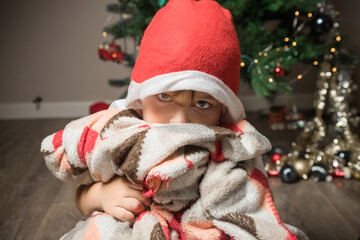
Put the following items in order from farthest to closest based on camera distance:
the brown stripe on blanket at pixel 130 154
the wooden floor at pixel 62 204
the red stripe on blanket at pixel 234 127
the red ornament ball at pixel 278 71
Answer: the red ornament ball at pixel 278 71, the wooden floor at pixel 62 204, the red stripe on blanket at pixel 234 127, the brown stripe on blanket at pixel 130 154

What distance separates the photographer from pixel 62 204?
55.3 inches

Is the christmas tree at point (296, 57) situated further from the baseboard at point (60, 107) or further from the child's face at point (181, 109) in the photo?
the child's face at point (181, 109)

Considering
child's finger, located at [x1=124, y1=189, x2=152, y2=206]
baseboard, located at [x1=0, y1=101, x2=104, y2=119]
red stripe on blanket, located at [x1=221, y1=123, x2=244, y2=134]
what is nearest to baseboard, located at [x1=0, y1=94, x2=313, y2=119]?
baseboard, located at [x1=0, y1=101, x2=104, y2=119]

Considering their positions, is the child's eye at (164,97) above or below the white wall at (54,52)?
above

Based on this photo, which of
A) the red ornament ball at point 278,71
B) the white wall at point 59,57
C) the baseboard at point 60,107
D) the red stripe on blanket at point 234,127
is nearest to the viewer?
the red stripe on blanket at point 234,127

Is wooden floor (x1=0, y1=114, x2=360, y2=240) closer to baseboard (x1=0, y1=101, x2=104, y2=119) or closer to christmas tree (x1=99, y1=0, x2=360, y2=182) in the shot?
christmas tree (x1=99, y1=0, x2=360, y2=182)

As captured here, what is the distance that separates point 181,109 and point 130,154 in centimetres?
13

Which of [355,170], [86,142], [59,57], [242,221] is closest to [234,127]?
[242,221]

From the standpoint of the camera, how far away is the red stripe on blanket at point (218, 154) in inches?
28.3

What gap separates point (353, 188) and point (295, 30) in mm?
761

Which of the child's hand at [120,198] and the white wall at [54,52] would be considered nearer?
the child's hand at [120,198]

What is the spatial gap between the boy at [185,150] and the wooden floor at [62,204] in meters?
0.57

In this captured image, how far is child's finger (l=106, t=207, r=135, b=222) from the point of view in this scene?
0.73 meters

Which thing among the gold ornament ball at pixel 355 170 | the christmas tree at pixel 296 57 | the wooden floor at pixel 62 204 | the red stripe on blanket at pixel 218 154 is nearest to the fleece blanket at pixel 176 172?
the red stripe on blanket at pixel 218 154
